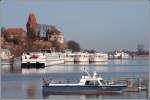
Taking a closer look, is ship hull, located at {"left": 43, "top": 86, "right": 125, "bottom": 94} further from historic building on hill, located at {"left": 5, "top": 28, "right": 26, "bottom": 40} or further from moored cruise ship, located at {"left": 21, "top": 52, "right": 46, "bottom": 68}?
historic building on hill, located at {"left": 5, "top": 28, "right": 26, "bottom": 40}

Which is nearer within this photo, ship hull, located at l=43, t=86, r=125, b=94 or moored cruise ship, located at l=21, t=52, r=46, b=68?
ship hull, located at l=43, t=86, r=125, b=94

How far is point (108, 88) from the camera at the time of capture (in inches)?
472

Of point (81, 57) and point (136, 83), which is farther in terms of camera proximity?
point (81, 57)

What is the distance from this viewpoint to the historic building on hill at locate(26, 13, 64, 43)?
4431cm

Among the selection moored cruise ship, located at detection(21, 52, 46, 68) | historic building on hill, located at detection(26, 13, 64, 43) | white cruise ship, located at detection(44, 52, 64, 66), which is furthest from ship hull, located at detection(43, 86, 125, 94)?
historic building on hill, located at detection(26, 13, 64, 43)

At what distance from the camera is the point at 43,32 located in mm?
44656

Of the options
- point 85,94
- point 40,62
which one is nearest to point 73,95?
point 85,94

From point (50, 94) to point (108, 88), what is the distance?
1598mm

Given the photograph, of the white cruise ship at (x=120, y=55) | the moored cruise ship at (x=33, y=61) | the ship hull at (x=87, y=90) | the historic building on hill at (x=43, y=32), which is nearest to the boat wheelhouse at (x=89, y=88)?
the ship hull at (x=87, y=90)

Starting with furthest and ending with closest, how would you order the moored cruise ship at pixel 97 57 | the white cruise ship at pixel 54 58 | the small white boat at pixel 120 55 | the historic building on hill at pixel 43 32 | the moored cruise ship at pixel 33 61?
the small white boat at pixel 120 55 < the moored cruise ship at pixel 97 57 < the historic building on hill at pixel 43 32 < the white cruise ship at pixel 54 58 < the moored cruise ship at pixel 33 61

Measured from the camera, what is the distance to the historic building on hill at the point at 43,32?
4431 cm

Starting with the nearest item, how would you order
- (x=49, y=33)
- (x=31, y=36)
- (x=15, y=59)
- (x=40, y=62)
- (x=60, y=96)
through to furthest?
1. (x=60, y=96)
2. (x=40, y=62)
3. (x=15, y=59)
4. (x=31, y=36)
5. (x=49, y=33)

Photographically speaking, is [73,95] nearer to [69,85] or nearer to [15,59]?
[69,85]

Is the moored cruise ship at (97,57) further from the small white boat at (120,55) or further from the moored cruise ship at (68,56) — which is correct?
the small white boat at (120,55)
